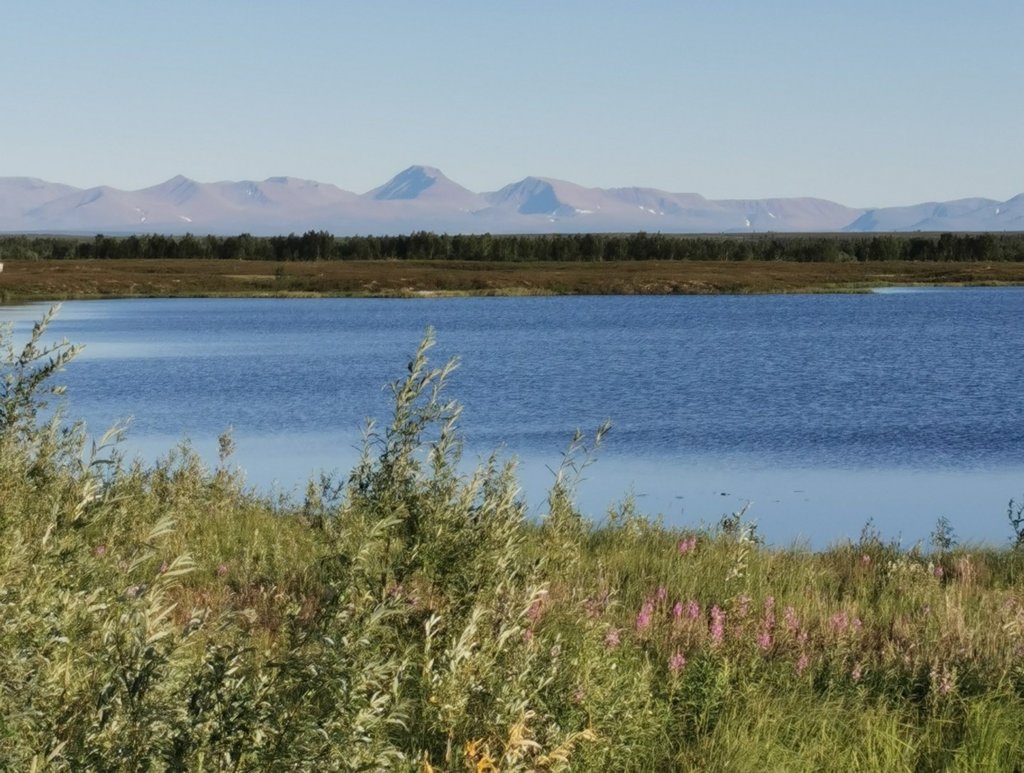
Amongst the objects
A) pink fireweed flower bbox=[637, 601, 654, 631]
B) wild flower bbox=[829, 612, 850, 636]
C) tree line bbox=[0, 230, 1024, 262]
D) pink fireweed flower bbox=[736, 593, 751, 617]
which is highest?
tree line bbox=[0, 230, 1024, 262]

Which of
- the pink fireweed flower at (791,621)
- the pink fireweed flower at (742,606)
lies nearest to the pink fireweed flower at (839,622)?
the pink fireweed flower at (791,621)

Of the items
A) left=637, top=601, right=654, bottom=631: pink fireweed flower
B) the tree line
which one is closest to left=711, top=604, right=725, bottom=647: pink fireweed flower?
left=637, top=601, right=654, bottom=631: pink fireweed flower

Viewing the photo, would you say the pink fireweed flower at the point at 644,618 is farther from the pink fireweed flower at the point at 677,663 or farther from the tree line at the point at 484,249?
the tree line at the point at 484,249

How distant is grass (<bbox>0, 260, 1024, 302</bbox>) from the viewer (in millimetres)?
99062

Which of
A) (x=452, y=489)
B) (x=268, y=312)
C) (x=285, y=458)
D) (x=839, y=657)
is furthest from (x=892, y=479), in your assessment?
(x=268, y=312)

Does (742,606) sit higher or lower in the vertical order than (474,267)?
lower

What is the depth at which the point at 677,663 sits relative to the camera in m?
7.11

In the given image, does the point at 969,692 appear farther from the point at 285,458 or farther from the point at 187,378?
the point at 187,378

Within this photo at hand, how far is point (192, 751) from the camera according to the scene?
3.93 metres

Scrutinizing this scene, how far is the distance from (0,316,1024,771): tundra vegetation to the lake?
132 cm

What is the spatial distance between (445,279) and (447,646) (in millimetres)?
99488

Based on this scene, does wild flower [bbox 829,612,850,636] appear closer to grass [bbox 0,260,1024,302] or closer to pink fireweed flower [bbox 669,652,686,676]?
pink fireweed flower [bbox 669,652,686,676]

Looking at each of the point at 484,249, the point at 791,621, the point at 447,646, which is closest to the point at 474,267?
the point at 484,249

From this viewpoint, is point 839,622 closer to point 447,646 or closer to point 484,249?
point 447,646
